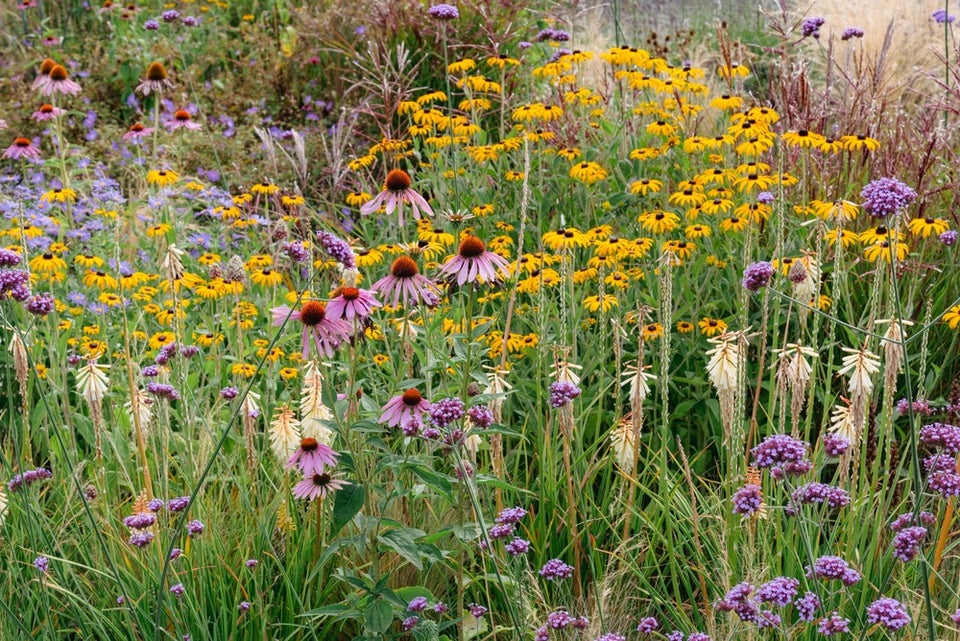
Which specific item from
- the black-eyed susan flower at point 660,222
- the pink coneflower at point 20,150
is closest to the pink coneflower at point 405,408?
the black-eyed susan flower at point 660,222

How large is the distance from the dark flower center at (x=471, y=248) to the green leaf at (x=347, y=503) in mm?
608

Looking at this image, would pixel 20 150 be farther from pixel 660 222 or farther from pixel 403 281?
→ pixel 403 281

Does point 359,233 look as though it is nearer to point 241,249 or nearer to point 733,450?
point 241,249

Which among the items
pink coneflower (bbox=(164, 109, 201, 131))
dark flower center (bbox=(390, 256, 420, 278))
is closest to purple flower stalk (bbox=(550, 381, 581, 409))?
dark flower center (bbox=(390, 256, 420, 278))

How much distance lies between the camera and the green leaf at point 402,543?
2271 mm

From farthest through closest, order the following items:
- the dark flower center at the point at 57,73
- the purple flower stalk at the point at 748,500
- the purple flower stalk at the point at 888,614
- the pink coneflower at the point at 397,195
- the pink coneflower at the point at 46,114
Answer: the pink coneflower at the point at 46,114
the dark flower center at the point at 57,73
the pink coneflower at the point at 397,195
the purple flower stalk at the point at 748,500
the purple flower stalk at the point at 888,614

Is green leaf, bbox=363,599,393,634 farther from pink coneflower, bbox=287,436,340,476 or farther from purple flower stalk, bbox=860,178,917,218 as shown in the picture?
purple flower stalk, bbox=860,178,917,218

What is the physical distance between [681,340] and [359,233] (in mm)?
2690

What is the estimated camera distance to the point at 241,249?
19.1 ft

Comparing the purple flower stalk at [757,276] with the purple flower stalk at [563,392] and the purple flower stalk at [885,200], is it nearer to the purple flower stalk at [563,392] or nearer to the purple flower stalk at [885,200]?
the purple flower stalk at [885,200]

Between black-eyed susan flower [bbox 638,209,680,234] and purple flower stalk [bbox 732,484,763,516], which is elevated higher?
purple flower stalk [bbox 732,484,763,516]

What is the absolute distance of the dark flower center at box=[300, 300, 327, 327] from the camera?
2.19m

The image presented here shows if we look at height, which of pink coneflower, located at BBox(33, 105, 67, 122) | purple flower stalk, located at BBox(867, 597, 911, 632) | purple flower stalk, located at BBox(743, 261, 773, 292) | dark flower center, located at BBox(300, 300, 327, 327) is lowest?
purple flower stalk, located at BBox(867, 597, 911, 632)

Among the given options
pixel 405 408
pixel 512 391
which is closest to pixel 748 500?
pixel 405 408
